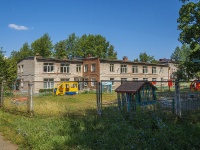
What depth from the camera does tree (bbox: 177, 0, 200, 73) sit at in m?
20.1

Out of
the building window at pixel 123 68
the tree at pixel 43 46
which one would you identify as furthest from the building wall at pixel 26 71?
the tree at pixel 43 46

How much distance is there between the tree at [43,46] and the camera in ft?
214

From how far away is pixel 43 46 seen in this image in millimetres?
65500

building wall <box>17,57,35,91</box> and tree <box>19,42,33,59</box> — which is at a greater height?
tree <box>19,42,33,59</box>

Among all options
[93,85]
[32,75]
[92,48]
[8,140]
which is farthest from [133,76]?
[8,140]

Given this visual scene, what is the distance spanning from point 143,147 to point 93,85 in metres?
35.2

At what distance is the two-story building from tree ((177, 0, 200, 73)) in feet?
68.3

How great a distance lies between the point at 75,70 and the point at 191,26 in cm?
2583

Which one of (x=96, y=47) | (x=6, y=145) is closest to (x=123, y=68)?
(x=96, y=47)

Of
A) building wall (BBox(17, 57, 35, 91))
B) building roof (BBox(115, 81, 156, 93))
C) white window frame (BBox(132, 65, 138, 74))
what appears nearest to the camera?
building roof (BBox(115, 81, 156, 93))

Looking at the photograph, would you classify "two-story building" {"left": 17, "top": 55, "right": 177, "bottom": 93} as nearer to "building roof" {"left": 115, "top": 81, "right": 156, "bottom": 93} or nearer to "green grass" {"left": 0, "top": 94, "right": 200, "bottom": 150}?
"building roof" {"left": 115, "top": 81, "right": 156, "bottom": 93}

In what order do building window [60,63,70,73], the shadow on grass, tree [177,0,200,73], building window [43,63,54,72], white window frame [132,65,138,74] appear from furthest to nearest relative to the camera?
white window frame [132,65,138,74], building window [60,63,70,73], building window [43,63,54,72], tree [177,0,200,73], the shadow on grass

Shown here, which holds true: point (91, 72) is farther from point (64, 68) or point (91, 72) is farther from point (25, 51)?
point (25, 51)

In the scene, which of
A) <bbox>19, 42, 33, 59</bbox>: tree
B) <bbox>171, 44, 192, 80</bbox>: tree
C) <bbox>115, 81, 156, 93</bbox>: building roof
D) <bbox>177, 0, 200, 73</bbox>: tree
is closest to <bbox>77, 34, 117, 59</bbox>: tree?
<bbox>19, 42, 33, 59</bbox>: tree
